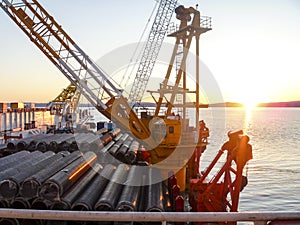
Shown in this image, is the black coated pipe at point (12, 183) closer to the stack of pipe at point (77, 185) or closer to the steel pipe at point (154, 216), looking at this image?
the stack of pipe at point (77, 185)

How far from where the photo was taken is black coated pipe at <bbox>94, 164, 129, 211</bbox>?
9766 millimetres

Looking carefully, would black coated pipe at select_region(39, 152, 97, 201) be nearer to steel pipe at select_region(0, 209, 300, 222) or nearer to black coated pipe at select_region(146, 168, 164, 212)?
black coated pipe at select_region(146, 168, 164, 212)

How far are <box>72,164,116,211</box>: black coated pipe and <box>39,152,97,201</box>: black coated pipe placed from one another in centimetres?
57

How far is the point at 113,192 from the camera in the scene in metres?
11.1

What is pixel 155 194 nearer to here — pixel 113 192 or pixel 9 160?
pixel 113 192

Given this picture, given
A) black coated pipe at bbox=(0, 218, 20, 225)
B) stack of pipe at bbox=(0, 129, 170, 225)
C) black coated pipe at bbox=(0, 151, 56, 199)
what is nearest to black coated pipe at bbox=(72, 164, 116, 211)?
stack of pipe at bbox=(0, 129, 170, 225)

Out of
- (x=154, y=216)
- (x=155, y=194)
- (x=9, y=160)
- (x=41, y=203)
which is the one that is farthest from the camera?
(x=9, y=160)

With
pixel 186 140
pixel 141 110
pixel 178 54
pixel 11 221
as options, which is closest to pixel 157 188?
pixel 11 221

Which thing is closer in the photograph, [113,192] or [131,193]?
[113,192]

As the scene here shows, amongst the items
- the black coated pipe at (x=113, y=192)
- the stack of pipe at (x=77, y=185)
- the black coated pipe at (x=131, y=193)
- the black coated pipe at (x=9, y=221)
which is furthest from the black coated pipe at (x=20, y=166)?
the black coated pipe at (x=131, y=193)

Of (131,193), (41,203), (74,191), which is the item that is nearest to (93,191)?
(74,191)

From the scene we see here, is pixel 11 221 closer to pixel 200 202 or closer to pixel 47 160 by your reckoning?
pixel 47 160

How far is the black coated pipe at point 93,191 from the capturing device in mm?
9633

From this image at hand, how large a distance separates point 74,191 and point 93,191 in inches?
31.1
